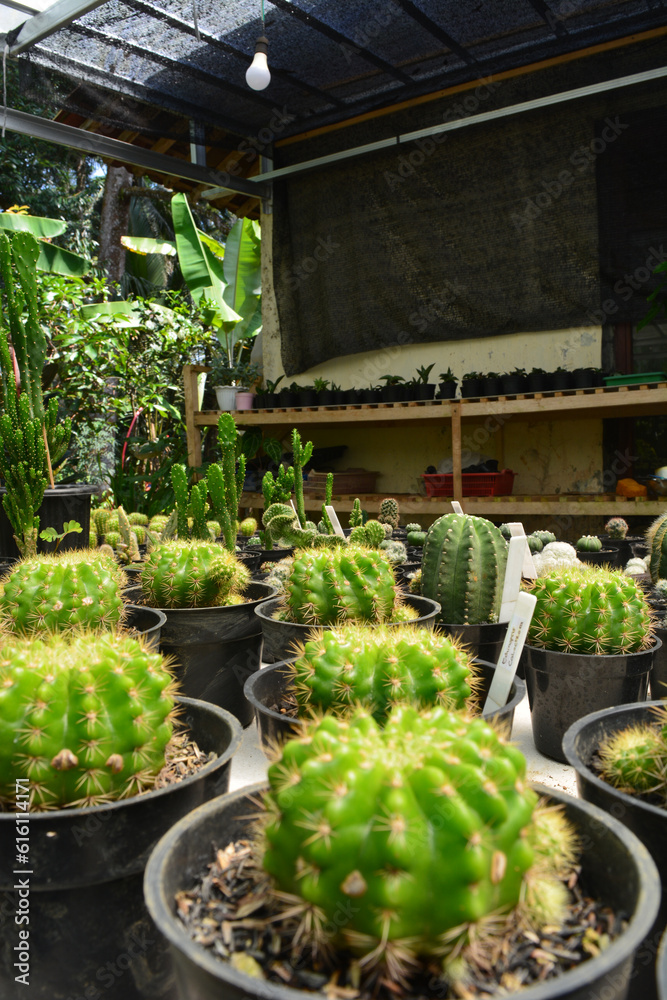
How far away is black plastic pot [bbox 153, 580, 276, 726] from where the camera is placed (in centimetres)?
172

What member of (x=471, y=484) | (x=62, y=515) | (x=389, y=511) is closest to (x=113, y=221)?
(x=471, y=484)

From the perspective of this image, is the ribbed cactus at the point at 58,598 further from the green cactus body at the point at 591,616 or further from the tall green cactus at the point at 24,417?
the tall green cactus at the point at 24,417

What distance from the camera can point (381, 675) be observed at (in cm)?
110

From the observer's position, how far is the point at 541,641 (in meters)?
1.61

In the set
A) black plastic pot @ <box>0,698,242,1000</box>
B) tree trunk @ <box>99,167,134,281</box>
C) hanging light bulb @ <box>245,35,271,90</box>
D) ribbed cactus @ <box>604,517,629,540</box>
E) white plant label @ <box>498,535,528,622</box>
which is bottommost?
black plastic pot @ <box>0,698,242,1000</box>

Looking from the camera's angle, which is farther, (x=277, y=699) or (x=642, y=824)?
(x=277, y=699)

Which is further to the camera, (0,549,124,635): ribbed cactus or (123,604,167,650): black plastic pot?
(123,604,167,650): black plastic pot

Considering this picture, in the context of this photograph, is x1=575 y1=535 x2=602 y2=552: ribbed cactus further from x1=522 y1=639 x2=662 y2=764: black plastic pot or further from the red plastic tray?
the red plastic tray

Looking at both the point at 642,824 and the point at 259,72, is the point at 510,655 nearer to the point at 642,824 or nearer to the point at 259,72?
the point at 642,824

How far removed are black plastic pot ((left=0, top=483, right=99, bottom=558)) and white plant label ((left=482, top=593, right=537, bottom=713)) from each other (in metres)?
2.67

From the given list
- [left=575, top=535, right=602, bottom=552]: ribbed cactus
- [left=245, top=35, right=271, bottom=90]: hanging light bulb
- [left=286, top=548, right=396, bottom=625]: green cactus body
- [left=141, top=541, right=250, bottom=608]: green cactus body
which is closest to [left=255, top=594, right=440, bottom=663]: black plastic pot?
[left=286, top=548, right=396, bottom=625]: green cactus body

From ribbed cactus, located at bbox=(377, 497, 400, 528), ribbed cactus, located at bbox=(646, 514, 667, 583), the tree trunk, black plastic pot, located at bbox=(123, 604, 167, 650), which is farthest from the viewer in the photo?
the tree trunk

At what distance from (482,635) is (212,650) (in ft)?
2.28

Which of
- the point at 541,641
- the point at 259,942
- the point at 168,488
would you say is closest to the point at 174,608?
the point at 541,641
